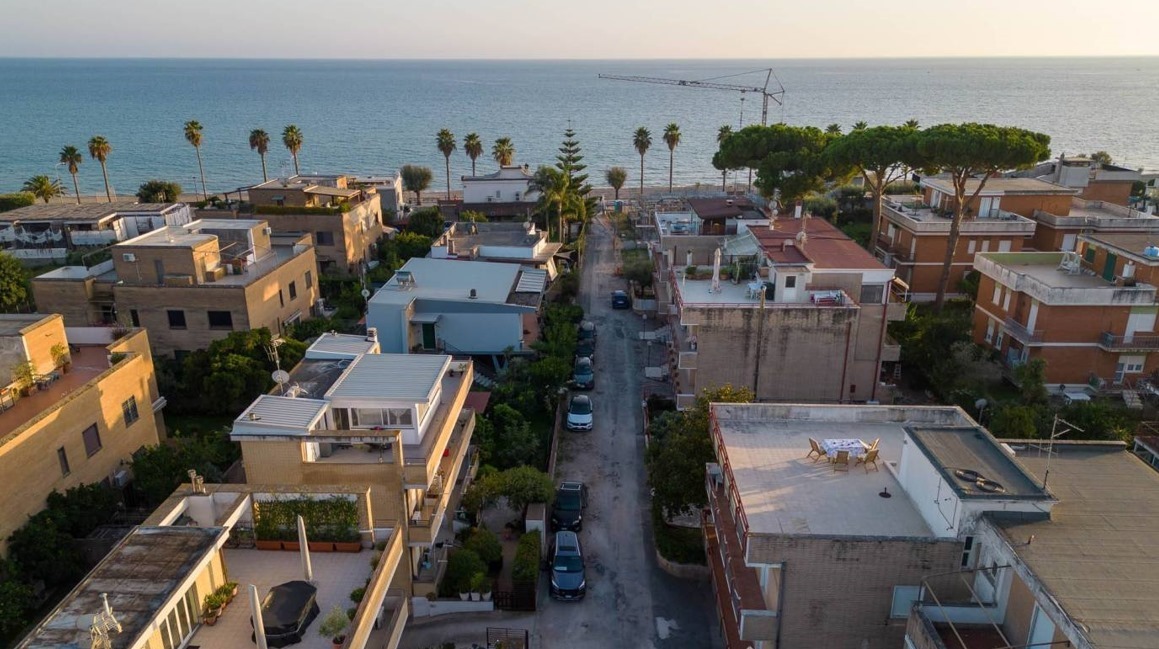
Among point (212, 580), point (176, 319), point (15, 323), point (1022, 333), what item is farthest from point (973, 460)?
point (176, 319)

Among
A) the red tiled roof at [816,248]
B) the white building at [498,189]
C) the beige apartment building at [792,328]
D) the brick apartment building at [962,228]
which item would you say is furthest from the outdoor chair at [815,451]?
the white building at [498,189]

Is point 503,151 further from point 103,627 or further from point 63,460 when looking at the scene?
point 103,627

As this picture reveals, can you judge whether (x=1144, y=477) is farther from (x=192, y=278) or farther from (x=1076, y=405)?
(x=192, y=278)

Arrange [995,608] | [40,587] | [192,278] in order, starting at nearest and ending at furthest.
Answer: [995,608] < [40,587] < [192,278]

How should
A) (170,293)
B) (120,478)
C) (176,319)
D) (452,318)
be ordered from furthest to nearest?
(452,318) → (176,319) → (170,293) → (120,478)

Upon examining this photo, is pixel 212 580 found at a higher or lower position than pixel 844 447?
lower

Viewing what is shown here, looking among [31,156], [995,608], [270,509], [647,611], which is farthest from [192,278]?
[31,156]
